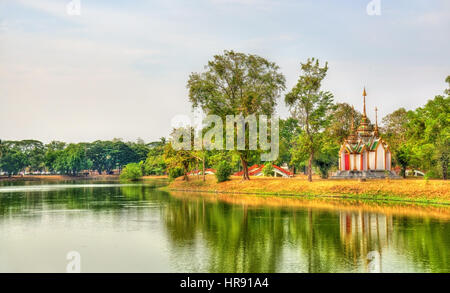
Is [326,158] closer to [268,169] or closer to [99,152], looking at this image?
[268,169]

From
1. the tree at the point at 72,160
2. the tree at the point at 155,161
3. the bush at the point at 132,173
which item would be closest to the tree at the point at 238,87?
the tree at the point at 155,161

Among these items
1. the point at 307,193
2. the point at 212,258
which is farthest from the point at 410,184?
the point at 212,258

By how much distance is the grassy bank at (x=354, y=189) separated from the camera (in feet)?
128

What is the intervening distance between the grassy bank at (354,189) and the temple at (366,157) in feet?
20.3

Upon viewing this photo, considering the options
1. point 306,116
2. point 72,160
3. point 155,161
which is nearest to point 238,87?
point 306,116

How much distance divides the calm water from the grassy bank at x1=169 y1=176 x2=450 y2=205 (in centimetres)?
799

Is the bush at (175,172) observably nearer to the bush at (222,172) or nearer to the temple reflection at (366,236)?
the bush at (222,172)

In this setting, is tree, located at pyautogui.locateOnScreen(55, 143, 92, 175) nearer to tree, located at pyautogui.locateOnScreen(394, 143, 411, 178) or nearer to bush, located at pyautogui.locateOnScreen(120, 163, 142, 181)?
bush, located at pyautogui.locateOnScreen(120, 163, 142, 181)

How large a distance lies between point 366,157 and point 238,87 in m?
16.5

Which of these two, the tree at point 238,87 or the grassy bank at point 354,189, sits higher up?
the tree at point 238,87

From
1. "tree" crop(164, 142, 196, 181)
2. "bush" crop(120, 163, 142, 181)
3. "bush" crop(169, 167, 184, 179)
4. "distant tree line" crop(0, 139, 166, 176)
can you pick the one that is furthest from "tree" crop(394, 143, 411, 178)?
"distant tree line" crop(0, 139, 166, 176)

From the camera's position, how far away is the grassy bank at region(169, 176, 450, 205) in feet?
128
